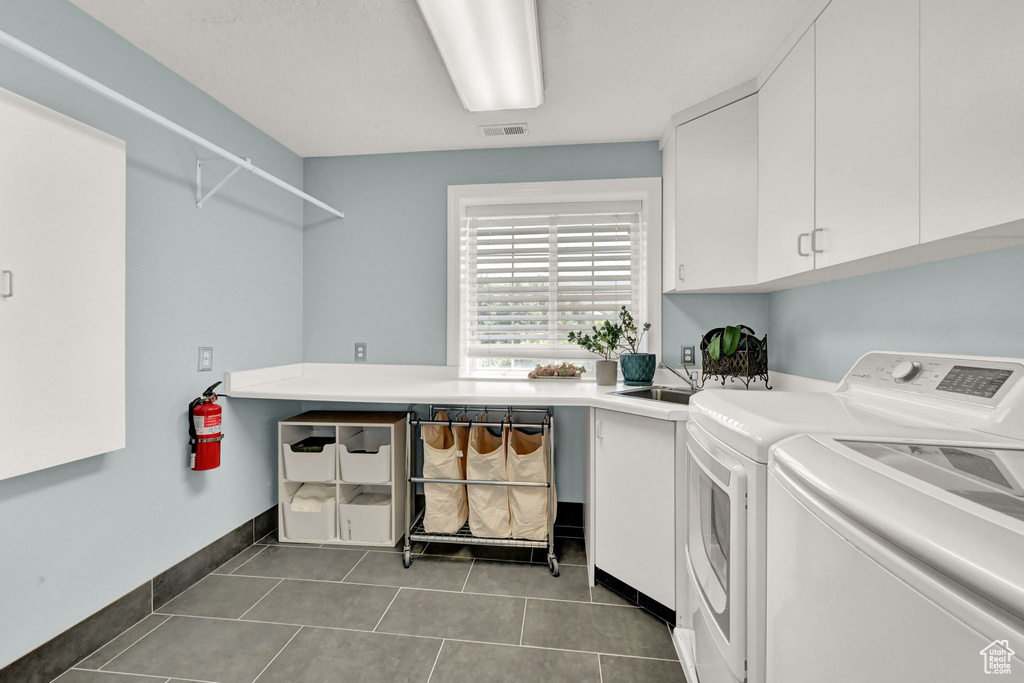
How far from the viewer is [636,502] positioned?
1.83 meters

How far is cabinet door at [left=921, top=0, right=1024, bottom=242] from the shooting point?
32.7 inches

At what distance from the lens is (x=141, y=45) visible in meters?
1.75

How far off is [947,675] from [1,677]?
224 cm

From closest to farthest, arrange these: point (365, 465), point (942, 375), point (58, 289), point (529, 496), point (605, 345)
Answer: point (942, 375), point (58, 289), point (529, 496), point (365, 465), point (605, 345)

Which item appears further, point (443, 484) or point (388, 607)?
point (443, 484)

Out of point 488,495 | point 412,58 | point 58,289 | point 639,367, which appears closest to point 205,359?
point 58,289

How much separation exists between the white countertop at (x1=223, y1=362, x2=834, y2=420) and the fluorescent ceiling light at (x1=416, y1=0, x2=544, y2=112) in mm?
1314

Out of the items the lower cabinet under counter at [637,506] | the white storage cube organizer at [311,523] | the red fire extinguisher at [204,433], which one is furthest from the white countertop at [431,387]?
the white storage cube organizer at [311,523]

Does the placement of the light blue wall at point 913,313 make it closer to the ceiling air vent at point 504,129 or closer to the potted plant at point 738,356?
the potted plant at point 738,356

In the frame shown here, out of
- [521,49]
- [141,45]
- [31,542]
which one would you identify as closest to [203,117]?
[141,45]

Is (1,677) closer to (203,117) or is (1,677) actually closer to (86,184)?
(86,184)

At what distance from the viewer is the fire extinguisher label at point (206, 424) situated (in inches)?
76.4

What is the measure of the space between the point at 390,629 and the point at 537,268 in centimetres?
196

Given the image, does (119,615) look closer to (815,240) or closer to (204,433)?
(204,433)
